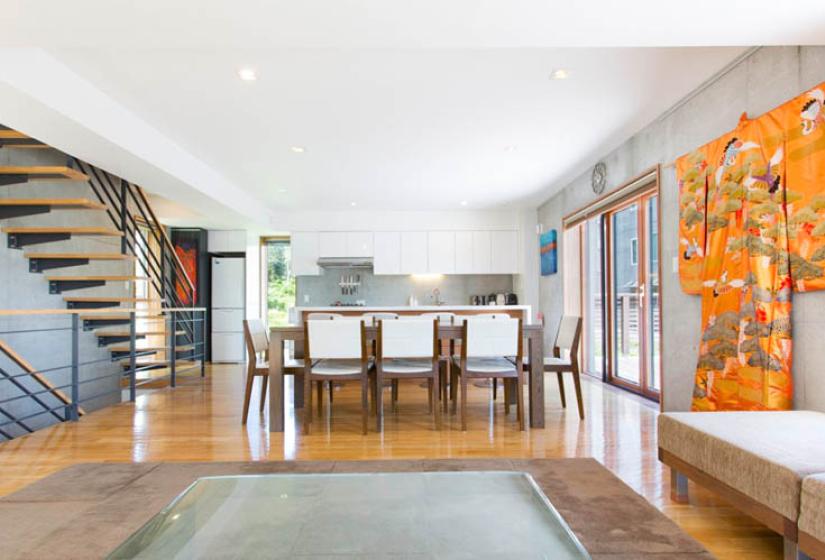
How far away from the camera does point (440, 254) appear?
26.5ft

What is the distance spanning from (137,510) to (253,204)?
586 cm

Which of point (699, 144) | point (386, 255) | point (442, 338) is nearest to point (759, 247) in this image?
point (699, 144)

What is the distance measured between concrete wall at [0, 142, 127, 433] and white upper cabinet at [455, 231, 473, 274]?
4.86 m

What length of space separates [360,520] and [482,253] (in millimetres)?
6754

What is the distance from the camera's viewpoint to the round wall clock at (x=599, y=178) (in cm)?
521

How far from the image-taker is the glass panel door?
5.10 m

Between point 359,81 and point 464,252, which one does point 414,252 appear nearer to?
point 464,252

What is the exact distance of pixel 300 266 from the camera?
26.4ft

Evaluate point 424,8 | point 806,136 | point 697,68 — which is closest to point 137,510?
point 424,8

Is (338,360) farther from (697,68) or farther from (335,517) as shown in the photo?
(697,68)

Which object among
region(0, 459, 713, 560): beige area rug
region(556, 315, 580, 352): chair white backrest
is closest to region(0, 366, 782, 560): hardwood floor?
region(0, 459, 713, 560): beige area rug

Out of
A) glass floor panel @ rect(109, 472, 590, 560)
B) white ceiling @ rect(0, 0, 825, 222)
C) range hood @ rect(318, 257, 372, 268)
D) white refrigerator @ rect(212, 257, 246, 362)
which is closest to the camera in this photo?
glass floor panel @ rect(109, 472, 590, 560)

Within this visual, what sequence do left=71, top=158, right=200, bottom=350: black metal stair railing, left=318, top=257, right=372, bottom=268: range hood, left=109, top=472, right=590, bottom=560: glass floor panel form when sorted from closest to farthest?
left=109, top=472, right=590, bottom=560: glass floor panel → left=71, top=158, right=200, bottom=350: black metal stair railing → left=318, top=257, right=372, bottom=268: range hood

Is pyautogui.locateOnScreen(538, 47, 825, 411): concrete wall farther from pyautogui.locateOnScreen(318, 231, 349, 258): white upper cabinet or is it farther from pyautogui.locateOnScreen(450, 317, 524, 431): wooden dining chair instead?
pyautogui.locateOnScreen(318, 231, 349, 258): white upper cabinet
